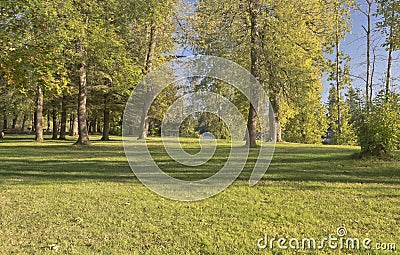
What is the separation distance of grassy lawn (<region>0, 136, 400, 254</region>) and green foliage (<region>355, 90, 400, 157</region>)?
7.41 feet

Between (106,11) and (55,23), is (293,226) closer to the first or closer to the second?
(55,23)

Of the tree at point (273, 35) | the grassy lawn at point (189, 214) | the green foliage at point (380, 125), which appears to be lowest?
the grassy lawn at point (189, 214)

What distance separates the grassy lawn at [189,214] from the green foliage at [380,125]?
7.41 ft

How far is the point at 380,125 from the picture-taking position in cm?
1260

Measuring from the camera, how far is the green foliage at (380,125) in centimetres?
1255

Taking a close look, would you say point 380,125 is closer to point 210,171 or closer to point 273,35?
point 210,171

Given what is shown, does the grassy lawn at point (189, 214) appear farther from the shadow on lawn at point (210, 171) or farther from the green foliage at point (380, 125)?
the green foliage at point (380, 125)

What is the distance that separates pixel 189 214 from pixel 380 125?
957 centimetres

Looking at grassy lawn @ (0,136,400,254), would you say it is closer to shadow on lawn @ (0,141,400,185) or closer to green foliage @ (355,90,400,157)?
shadow on lawn @ (0,141,400,185)

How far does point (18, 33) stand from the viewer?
30.1 feet

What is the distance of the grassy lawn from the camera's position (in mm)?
4656

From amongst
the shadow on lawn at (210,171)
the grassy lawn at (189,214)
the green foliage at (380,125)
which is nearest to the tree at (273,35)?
the green foliage at (380,125)

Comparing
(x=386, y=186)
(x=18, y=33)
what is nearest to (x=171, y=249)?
(x=386, y=186)

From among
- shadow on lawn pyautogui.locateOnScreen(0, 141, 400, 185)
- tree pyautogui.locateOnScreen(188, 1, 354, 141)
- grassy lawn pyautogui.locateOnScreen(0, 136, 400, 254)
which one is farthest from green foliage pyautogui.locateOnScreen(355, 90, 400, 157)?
tree pyautogui.locateOnScreen(188, 1, 354, 141)
